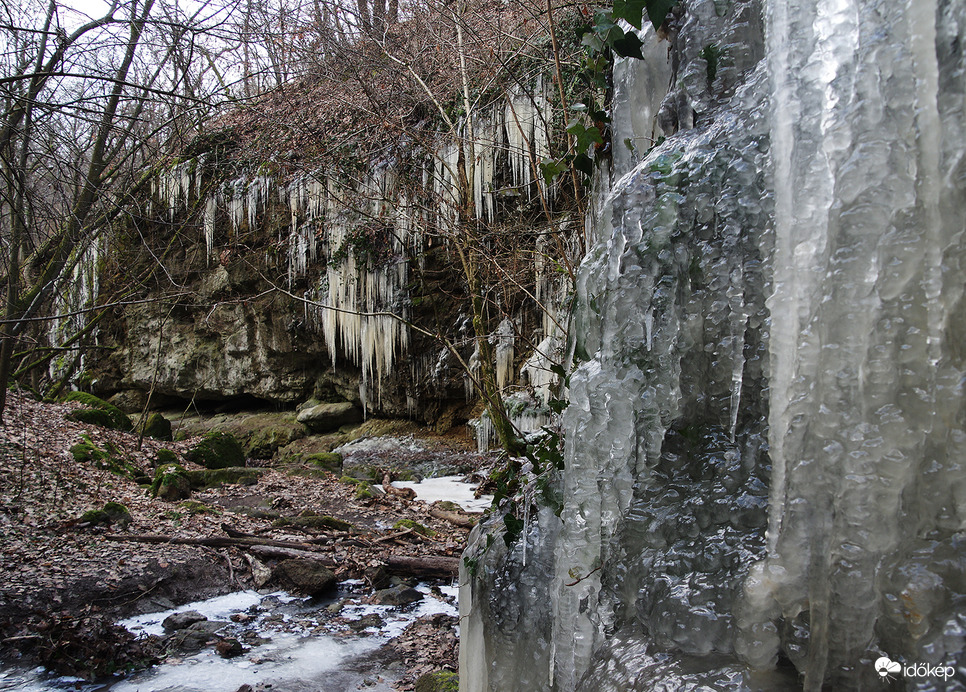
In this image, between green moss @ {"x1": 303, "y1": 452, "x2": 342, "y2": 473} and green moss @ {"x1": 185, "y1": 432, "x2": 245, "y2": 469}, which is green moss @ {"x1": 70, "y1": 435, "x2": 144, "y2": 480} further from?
green moss @ {"x1": 303, "y1": 452, "x2": 342, "y2": 473}

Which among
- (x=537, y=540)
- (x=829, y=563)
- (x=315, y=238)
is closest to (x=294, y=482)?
(x=315, y=238)

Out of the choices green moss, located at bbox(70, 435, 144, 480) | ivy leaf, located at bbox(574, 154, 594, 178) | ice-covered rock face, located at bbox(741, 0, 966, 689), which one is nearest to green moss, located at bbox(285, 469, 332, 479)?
green moss, located at bbox(70, 435, 144, 480)

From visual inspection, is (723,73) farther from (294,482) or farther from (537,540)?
(294,482)

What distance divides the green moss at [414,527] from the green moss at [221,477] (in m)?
3.06

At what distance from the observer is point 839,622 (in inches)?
48.6

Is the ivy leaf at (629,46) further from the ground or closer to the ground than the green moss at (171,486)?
further from the ground

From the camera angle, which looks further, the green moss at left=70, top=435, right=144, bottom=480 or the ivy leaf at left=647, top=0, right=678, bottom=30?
the green moss at left=70, top=435, right=144, bottom=480

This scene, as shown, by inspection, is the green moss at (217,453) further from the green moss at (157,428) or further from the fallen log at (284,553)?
the fallen log at (284,553)

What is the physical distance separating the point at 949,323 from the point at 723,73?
125cm

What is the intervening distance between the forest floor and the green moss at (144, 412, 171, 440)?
2464 millimetres

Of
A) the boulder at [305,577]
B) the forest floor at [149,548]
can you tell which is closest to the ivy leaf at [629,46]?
the forest floor at [149,548]

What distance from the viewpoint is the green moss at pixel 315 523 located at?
6.12m

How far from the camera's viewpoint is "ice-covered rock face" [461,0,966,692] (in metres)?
1.19

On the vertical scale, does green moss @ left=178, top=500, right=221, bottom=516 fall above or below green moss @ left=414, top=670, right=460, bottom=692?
below
